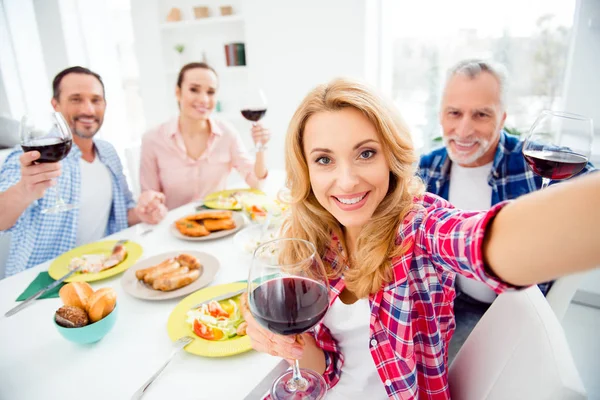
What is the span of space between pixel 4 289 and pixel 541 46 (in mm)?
3352

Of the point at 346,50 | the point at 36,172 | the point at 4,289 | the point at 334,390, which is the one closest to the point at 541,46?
the point at 346,50

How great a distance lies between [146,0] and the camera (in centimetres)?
388

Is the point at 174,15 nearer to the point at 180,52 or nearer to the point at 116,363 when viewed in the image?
the point at 180,52

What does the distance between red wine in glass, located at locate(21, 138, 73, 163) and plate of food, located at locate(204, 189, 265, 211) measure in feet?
2.21

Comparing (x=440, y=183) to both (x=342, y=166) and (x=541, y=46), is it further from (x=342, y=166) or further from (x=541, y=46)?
(x=541, y=46)

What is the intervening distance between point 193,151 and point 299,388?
192cm

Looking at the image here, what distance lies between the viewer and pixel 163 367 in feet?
2.64

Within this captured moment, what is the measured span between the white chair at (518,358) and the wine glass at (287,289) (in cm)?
36

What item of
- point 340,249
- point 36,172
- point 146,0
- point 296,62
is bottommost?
point 340,249

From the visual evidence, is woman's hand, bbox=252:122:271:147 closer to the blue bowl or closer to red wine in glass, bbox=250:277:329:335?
the blue bowl

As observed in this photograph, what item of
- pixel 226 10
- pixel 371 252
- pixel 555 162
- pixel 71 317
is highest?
pixel 226 10

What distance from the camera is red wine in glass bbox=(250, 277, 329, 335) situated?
2.08ft

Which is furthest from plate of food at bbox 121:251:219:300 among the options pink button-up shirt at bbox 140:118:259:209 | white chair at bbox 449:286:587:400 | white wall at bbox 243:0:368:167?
white wall at bbox 243:0:368:167

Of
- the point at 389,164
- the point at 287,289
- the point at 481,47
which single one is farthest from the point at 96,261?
the point at 481,47
